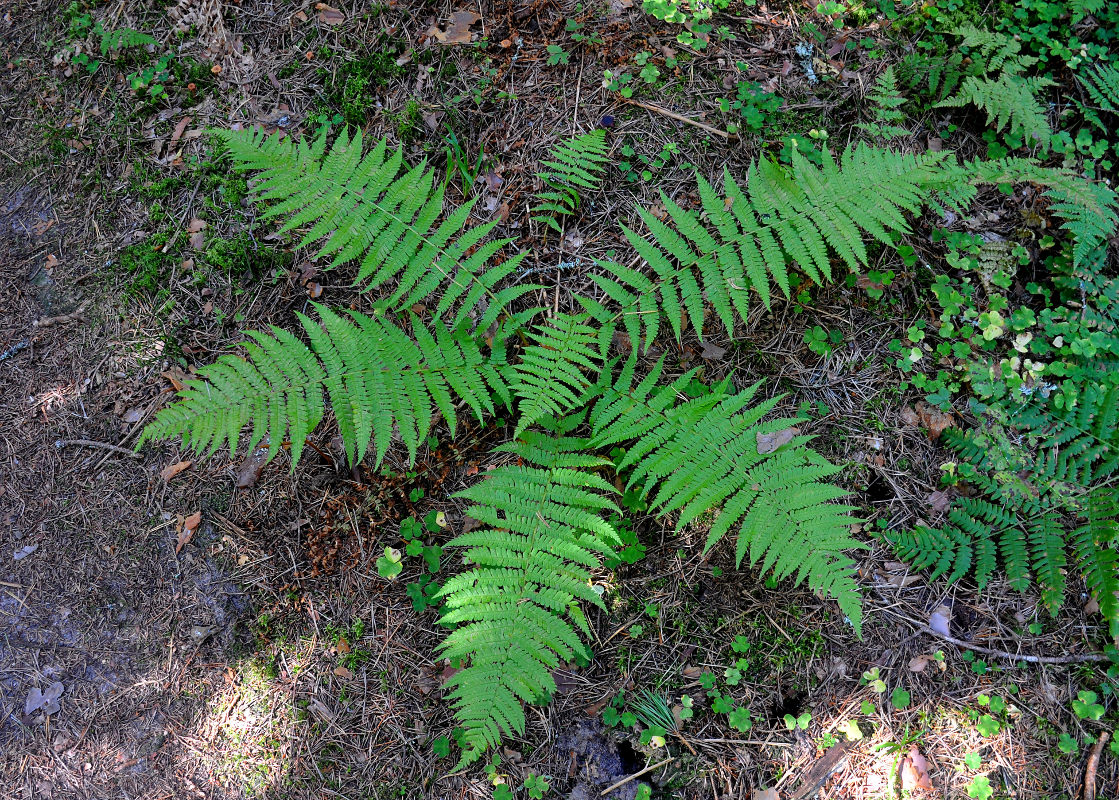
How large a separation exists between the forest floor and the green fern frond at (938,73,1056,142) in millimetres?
448

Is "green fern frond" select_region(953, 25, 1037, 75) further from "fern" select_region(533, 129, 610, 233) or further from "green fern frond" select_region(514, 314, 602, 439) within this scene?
"green fern frond" select_region(514, 314, 602, 439)

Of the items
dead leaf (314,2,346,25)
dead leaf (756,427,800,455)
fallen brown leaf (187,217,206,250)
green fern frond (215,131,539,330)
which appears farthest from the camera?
dead leaf (314,2,346,25)

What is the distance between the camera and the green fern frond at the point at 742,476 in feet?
8.77

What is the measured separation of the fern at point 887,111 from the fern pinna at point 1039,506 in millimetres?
1604

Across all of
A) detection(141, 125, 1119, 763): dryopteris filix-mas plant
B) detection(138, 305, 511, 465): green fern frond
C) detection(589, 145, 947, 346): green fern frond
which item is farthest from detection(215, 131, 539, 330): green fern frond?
detection(589, 145, 947, 346): green fern frond

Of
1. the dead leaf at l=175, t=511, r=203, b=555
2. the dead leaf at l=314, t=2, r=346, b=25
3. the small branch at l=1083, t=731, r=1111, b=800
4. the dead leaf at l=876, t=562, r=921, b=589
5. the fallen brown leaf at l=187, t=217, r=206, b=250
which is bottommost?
the small branch at l=1083, t=731, r=1111, b=800

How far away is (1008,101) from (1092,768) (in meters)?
3.27

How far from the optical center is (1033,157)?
3.50 metres

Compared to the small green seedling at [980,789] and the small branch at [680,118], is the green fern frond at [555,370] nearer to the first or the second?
the small branch at [680,118]

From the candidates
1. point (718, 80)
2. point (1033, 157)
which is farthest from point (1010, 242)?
point (718, 80)

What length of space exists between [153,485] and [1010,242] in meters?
4.85

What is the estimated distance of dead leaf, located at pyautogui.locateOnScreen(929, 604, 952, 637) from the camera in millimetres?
2988

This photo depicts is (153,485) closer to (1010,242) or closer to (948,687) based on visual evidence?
(948,687)

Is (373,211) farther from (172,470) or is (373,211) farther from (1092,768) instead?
(1092,768)
